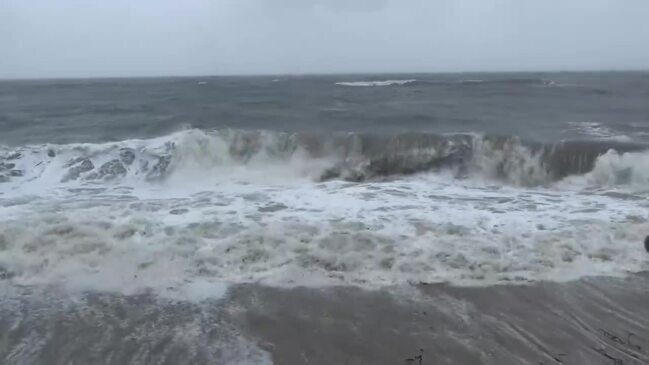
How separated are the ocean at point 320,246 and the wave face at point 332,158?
0.06 metres

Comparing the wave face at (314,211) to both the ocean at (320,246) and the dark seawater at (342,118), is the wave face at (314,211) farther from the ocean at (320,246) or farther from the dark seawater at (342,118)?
the dark seawater at (342,118)

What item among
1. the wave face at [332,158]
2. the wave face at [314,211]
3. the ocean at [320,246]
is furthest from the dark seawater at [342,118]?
the wave face at [314,211]

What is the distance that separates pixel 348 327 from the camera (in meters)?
5.63

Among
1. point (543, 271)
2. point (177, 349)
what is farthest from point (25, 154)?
point (543, 271)

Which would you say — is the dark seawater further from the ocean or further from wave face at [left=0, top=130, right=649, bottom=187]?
wave face at [left=0, top=130, right=649, bottom=187]

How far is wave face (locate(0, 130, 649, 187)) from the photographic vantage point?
13766mm

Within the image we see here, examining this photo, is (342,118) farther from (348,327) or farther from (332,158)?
(348,327)

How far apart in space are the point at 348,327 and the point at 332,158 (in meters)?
10.1

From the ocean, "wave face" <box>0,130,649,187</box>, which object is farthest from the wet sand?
"wave face" <box>0,130,649,187</box>

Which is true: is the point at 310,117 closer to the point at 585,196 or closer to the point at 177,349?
the point at 585,196

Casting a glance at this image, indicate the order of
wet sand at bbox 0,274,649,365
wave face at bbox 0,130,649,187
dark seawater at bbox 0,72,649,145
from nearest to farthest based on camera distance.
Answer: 1. wet sand at bbox 0,274,649,365
2. wave face at bbox 0,130,649,187
3. dark seawater at bbox 0,72,649,145

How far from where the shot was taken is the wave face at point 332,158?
13.8m

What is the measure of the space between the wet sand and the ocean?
0.03 m

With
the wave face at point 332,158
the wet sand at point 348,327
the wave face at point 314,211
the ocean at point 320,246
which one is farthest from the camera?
the wave face at point 332,158
